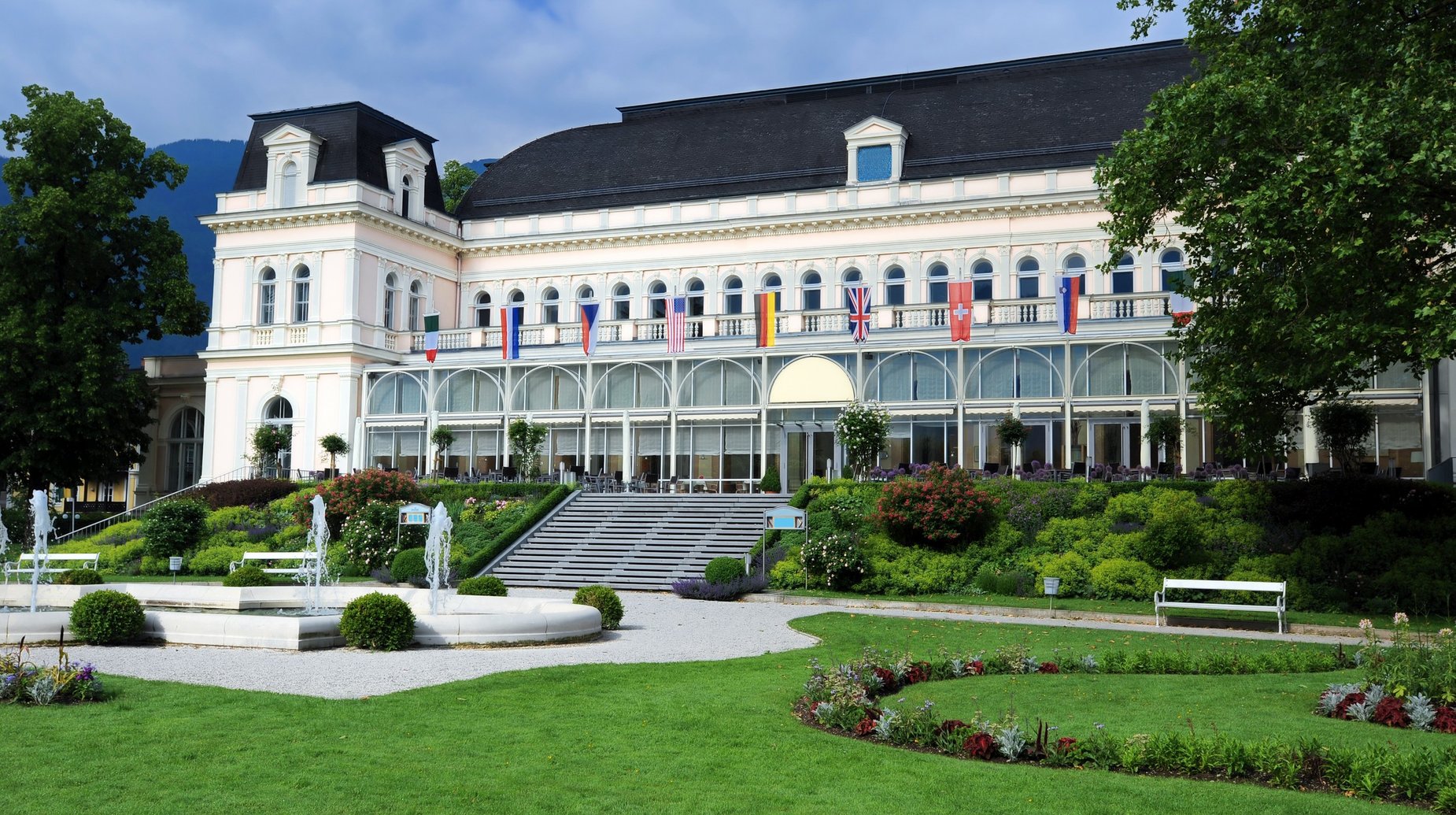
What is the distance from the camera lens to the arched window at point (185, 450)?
53844 millimetres

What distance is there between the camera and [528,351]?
47.2 metres

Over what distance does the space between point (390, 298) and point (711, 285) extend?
524 inches

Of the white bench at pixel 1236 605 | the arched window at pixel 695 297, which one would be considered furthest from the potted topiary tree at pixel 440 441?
the white bench at pixel 1236 605

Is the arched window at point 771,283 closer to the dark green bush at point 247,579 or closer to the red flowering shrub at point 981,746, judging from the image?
the dark green bush at point 247,579

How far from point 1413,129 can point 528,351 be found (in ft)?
112

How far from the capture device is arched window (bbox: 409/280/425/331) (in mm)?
52250

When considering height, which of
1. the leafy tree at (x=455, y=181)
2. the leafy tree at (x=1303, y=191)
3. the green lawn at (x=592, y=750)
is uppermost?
the leafy tree at (x=455, y=181)

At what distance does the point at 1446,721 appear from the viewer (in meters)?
10.9

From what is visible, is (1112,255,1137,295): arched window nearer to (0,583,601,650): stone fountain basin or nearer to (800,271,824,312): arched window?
(800,271,824,312): arched window

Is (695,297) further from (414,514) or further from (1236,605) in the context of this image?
(1236,605)

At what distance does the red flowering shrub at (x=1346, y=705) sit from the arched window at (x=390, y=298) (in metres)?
44.2

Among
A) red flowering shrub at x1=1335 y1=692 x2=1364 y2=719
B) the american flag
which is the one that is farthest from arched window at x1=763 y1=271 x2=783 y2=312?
red flowering shrub at x1=1335 y1=692 x2=1364 y2=719

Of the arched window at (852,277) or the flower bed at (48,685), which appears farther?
the arched window at (852,277)

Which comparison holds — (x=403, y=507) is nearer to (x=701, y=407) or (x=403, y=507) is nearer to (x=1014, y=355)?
(x=701, y=407)
